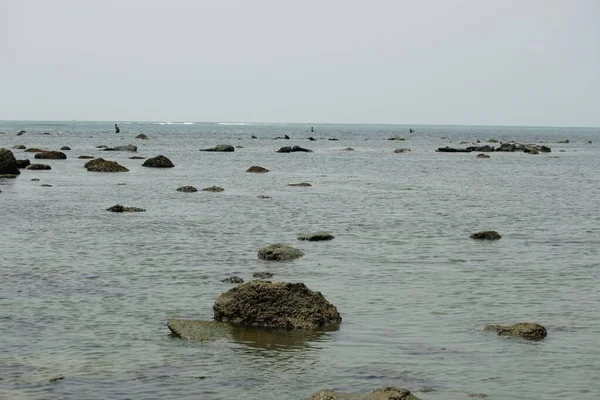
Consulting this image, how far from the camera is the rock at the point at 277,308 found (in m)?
16.8

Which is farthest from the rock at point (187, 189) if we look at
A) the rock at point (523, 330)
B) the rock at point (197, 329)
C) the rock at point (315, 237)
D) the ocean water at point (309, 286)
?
the rock at point (523, 330)

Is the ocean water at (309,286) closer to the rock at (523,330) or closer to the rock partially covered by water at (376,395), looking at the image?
the rock at (523,330)

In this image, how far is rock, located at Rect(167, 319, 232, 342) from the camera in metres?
15.9

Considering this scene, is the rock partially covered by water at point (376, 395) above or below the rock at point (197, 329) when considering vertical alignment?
above

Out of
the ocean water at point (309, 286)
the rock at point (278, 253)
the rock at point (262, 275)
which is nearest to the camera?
the ocean water at point (309, 286)

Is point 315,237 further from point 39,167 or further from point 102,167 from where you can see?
point 39,167

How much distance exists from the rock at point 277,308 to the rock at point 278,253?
24.4ft

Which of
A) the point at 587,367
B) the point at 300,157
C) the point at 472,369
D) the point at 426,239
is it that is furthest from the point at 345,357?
the point at 300,157

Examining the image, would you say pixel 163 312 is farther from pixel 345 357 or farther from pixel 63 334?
pixel 345 357

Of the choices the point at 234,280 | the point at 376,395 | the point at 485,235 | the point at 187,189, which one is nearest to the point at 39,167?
the point at 187,189

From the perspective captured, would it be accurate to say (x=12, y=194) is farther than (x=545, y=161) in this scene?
No

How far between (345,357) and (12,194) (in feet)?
109

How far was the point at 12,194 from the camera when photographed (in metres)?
43.8

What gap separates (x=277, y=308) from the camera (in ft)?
55.5
